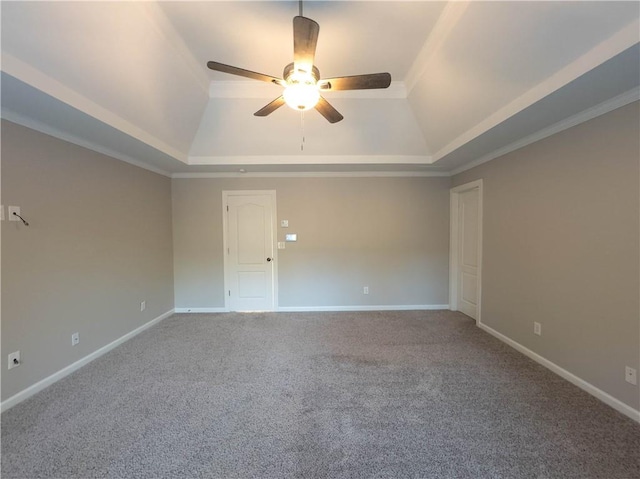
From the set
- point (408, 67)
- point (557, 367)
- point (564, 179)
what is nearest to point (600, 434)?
point (557, 367)

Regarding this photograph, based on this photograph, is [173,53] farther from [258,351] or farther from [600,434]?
[600,434]

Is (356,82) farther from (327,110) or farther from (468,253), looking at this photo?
(468,253)

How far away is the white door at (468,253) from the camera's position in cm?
394

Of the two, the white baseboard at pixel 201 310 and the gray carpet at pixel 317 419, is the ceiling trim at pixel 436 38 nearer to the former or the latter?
the gray carpet at pixel 317 419

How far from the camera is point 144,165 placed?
3.66 meters

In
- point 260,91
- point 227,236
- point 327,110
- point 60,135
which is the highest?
point 260,91

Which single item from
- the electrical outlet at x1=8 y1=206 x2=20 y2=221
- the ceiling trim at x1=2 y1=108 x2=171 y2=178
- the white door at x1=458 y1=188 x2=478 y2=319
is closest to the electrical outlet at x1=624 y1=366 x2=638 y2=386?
the white door at x1=458 y1=188 x2=478 y2=319

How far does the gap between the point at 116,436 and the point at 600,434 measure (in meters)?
3.26

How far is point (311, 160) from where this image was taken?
381cm

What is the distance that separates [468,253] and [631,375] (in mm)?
2329

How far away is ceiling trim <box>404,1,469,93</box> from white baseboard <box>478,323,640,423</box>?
315cm

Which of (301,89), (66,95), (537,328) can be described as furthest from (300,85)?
(537,328)

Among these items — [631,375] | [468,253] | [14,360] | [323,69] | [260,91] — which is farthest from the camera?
[468,253]

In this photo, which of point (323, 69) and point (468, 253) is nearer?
point (323, 69)
